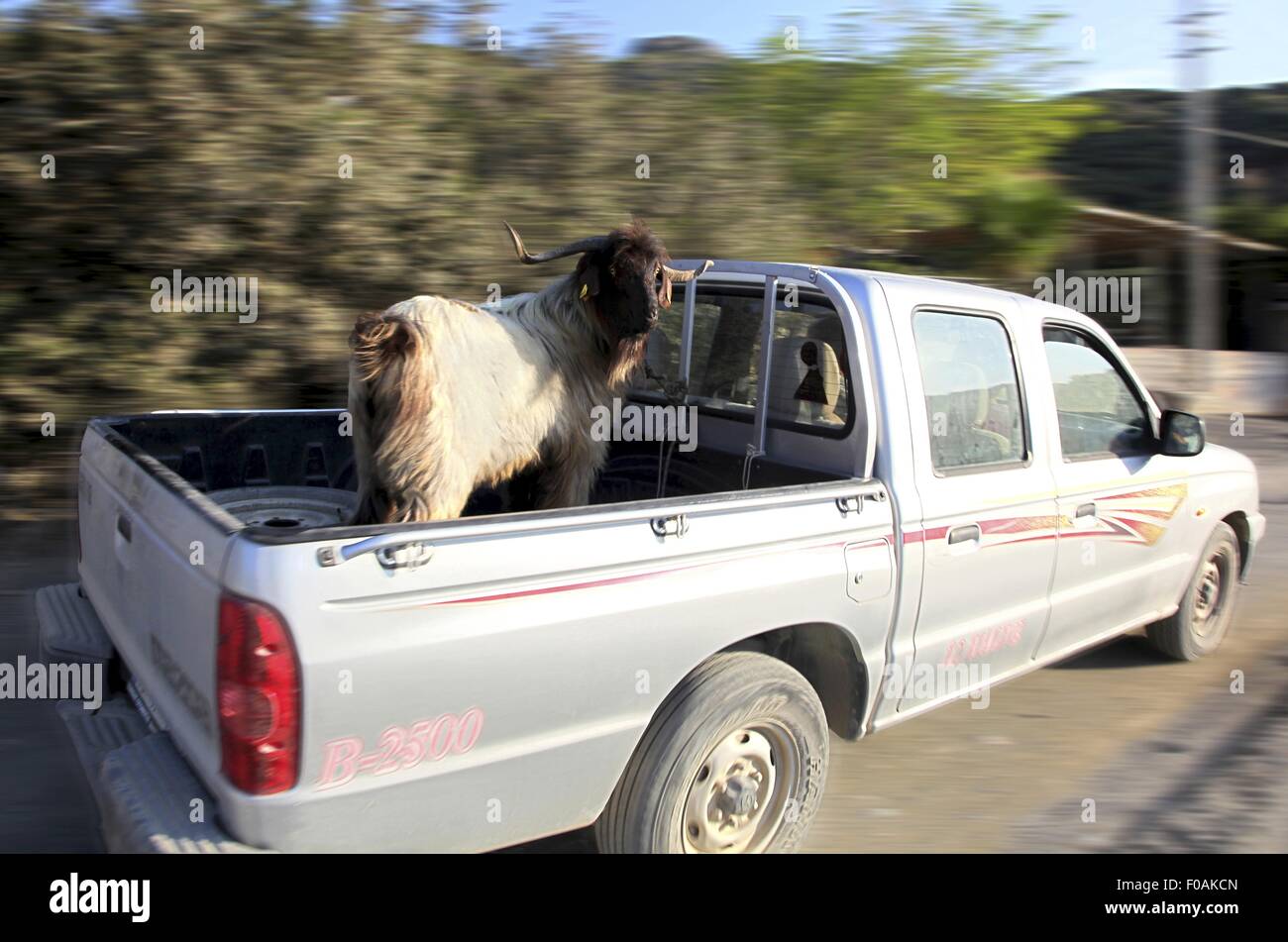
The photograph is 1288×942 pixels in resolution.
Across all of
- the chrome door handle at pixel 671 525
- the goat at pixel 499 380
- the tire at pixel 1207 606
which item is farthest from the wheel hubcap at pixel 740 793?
the tire at pixel 1207 606

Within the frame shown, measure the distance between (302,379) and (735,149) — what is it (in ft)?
14.3

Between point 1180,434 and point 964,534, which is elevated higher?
point 1180,434

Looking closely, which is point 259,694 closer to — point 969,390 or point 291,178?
point 969,390

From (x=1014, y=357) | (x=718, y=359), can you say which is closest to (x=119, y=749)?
(x=718, y=359)

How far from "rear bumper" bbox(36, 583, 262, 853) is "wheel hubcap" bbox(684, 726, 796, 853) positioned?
1441 millimetres

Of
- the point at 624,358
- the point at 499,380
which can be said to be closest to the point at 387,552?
the point at 499,380

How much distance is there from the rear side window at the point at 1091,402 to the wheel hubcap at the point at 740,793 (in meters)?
2.02

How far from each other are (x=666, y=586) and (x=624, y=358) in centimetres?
128

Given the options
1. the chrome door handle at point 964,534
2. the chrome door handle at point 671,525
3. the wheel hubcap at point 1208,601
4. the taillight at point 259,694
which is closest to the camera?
the taillight at point 259,694

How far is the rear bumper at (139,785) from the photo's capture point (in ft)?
8.76

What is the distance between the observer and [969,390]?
4.39 metres

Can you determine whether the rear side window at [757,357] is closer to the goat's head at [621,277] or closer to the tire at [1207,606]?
the goat's head at [621,277]

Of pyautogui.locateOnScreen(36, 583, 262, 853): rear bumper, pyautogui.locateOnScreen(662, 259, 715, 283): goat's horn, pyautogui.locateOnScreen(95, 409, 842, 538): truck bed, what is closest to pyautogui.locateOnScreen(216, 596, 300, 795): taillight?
pyautogui.locateOnScreen(36, 583, 262, 853): rear bumper
